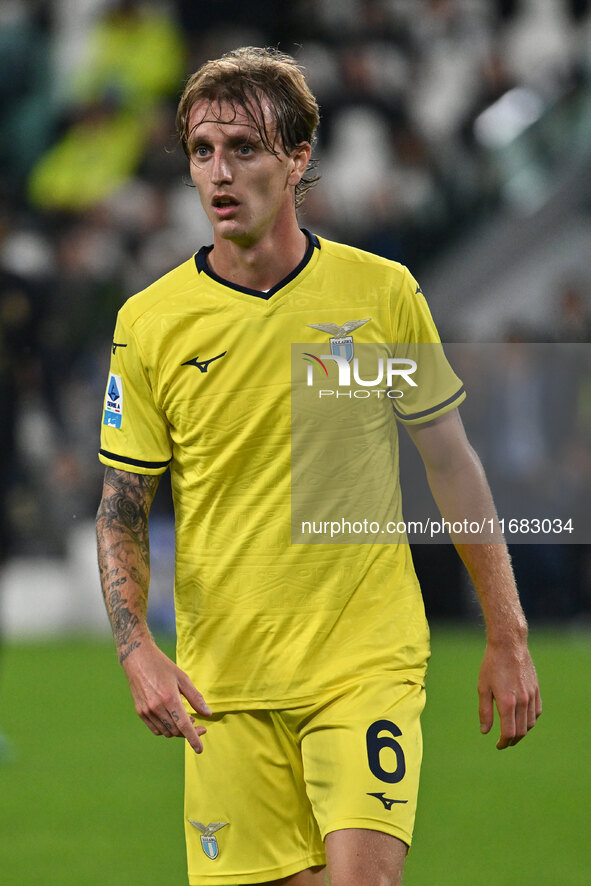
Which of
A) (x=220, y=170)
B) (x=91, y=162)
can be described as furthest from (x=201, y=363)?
(x=91, y=162)

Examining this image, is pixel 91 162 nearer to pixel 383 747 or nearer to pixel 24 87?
pixel 24 87

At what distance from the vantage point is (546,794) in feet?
23.0

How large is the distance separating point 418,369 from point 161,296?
0.65 meters

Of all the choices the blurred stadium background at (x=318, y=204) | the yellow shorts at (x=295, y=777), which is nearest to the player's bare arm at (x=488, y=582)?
the yellow shorts at (x=295, y=777)

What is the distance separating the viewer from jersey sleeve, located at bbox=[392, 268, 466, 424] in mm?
3543

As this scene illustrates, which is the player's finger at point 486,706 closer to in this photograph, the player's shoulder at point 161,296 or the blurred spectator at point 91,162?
the player's shoulder at point 161,296

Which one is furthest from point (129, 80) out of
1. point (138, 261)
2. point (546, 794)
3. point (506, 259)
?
point (546, 794)

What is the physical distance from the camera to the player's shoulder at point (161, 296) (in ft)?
11.7

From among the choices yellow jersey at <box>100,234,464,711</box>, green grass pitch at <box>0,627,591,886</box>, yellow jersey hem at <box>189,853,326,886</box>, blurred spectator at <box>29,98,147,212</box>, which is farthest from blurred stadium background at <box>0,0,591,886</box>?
yellow jersey at <box>100,234,464,711</box>

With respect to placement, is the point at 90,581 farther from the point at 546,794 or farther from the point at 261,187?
the point at 261,187

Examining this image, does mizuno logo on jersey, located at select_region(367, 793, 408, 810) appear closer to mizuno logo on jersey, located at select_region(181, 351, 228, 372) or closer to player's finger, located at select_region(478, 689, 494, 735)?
player's finger, located at select_region(478, 689, 494, 735)

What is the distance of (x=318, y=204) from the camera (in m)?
12.7

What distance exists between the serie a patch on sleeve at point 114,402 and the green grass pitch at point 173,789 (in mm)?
2628

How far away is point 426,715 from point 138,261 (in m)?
5.55
